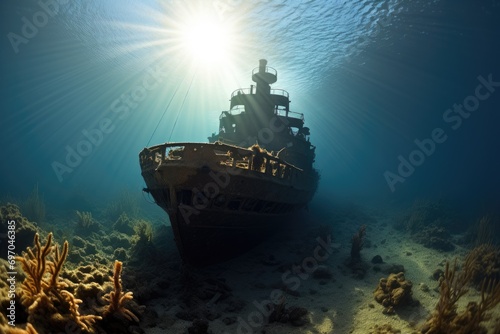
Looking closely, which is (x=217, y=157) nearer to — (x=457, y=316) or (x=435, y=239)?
(x=457, y=316)

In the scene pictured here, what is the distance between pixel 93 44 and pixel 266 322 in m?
39.6

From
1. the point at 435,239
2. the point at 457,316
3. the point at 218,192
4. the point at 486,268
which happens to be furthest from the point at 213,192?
the point at 435,239

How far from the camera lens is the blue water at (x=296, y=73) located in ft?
79.2

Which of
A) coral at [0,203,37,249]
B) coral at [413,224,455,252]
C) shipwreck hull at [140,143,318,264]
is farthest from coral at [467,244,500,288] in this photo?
coral at [0,203,37,249]

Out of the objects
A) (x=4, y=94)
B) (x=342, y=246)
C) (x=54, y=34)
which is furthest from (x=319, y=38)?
(x=4, y=94)

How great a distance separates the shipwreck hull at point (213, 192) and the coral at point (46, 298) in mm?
4384

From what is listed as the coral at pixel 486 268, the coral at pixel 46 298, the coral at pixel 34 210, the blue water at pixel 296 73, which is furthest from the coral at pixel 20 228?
the coral at pixel 486 268

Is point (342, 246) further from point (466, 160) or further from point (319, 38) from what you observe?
point (466, 160)

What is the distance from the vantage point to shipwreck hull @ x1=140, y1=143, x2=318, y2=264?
27.7 ft

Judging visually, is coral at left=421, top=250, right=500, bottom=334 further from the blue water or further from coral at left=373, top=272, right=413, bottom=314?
the blue water

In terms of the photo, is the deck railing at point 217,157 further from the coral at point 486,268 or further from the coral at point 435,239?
the coral at point 435,239

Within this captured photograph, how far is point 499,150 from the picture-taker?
50781 millimetres

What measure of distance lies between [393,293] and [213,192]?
243 inches

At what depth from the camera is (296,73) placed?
37594 mm
